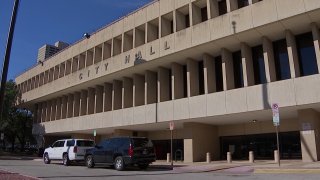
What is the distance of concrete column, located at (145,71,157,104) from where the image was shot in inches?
1243

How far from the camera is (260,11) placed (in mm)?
22266

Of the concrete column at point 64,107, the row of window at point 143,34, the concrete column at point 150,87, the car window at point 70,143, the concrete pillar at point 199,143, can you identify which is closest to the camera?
the car window at point 70,143

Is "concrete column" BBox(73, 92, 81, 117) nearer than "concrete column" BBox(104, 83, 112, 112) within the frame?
No

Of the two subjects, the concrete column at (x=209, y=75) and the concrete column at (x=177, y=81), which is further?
the concrete column at (x=177, y=81)

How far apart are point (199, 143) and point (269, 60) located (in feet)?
28.0

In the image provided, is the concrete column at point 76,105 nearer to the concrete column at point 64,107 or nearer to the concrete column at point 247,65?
the concrete column at point 64,107

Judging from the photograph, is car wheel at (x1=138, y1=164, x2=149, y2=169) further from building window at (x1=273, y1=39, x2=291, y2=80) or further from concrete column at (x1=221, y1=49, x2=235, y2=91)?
building window at (x1=273, y1=39, x2=291, y2=80)

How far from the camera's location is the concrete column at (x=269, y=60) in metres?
22.9

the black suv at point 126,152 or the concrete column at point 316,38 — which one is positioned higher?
the concrete column at point 316,38

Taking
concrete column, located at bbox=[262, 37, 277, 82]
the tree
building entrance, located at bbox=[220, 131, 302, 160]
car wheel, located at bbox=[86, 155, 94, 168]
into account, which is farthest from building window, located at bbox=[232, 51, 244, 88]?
the tree

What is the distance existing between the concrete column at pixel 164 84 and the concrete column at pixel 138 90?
3.30 metres

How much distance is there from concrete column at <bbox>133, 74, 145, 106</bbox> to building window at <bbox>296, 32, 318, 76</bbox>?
1497cm

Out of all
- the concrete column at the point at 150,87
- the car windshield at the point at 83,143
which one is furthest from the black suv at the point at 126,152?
the concrete column at the point at 150,87

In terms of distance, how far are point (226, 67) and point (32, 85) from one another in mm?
36117
